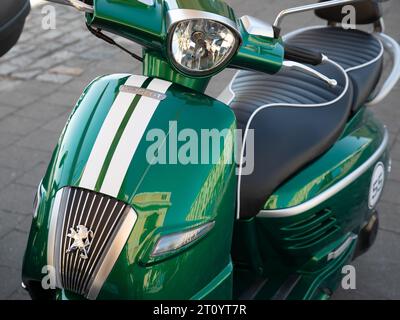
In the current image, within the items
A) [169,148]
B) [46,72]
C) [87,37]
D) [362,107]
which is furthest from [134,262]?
[87,37]

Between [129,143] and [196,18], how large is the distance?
1.17 feet

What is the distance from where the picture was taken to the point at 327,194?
215 cm

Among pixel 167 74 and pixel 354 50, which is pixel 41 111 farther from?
pixel 167 74

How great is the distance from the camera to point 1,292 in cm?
277

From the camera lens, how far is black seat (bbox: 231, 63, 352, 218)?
1.98 metres

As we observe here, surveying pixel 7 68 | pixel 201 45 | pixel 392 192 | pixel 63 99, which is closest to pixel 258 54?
pixel 201 45

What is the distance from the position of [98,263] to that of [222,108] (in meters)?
0.54

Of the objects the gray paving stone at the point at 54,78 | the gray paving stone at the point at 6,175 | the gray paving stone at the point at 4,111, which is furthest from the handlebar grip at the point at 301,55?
the gray paving stone at the point at 54,78

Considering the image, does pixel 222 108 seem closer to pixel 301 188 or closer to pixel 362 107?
pixel 301 188

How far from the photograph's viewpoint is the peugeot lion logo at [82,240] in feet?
5.15

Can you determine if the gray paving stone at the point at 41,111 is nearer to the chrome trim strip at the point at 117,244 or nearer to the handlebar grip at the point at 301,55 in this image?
the handlebar grip at the point at 301,55

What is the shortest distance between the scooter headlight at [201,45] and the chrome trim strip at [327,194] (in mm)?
573

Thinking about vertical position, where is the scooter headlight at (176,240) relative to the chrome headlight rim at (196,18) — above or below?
below

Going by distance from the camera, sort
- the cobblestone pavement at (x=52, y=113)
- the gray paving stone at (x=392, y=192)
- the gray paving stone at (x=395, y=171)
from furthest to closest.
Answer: the gray paving stone at (x=395, y=171), the gray paving stone at (x=392, y=192), the cobblestone pavement at (x=52, y=113)
